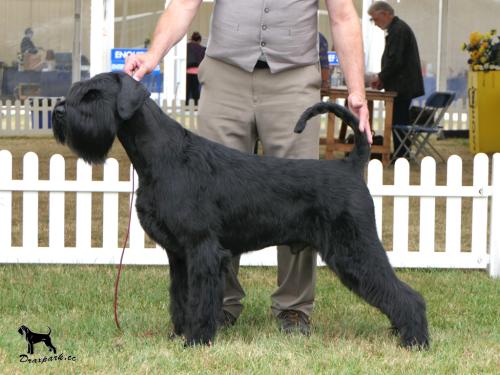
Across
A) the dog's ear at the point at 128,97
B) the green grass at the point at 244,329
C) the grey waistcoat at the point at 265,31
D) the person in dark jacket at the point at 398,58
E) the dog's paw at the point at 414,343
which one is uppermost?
the person in dark jacket at the point at 398,58

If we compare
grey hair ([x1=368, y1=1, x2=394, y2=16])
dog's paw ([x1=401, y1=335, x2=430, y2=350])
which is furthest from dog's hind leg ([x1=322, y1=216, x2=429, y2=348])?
grey hair ([x1=368, y1=1, x2=394, y2=16])

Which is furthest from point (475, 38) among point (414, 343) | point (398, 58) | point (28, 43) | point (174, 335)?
point (174, 335)

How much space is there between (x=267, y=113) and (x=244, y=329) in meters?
1.03

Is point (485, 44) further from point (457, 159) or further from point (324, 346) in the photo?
point (324, 346)

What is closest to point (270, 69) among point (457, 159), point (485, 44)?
point (457, 159)

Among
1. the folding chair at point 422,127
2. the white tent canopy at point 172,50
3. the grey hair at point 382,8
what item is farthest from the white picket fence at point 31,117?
the grey hair at point 382,8

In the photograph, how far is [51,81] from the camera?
17062 mm

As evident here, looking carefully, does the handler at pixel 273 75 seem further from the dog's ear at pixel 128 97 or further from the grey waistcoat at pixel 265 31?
the dog's ear at pixel 128 97

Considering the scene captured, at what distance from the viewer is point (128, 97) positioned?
3.76 m

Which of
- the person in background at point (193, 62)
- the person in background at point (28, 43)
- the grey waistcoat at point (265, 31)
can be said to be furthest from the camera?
the person in background at point (28, 43)

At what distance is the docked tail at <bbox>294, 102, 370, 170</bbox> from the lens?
4102mm

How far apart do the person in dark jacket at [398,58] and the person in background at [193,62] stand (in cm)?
429

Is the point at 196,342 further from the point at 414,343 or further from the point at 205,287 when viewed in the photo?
the point at 414,343

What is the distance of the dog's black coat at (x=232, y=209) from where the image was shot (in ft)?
12.8
